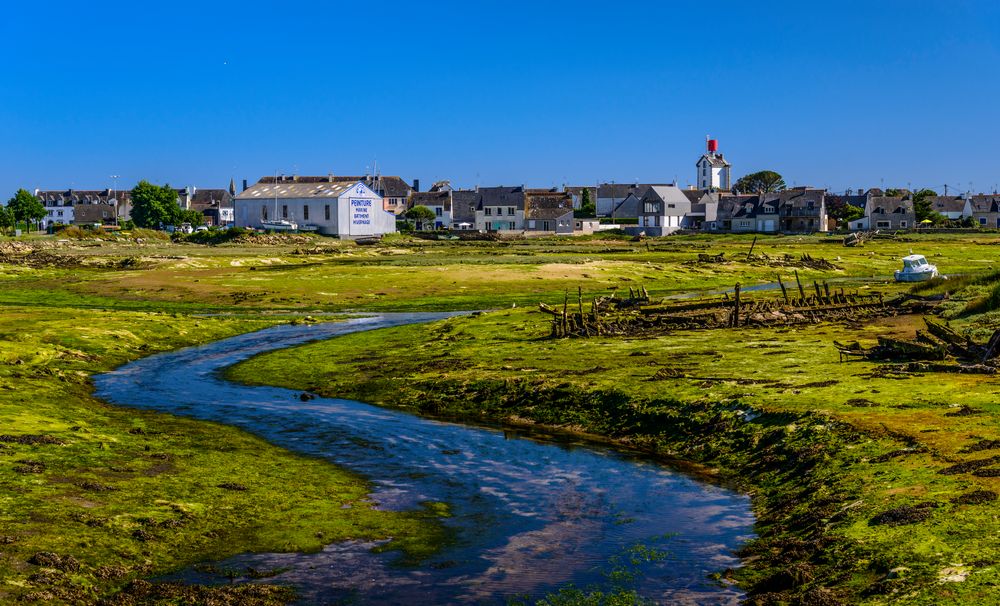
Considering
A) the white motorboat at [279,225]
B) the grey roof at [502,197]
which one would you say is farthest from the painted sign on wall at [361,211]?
the grey roof at [502,197]

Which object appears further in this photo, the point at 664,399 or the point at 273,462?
the point at 664,399

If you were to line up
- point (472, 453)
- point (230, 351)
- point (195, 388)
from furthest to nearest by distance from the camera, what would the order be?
point (230, 351) → point (195, 388) → point (472, 453)

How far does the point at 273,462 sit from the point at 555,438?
28.9ft

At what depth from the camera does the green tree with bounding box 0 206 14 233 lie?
537 ft

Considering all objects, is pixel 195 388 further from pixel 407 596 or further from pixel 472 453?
pixel 407 596

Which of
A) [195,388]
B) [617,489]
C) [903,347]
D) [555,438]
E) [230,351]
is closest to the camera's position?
[617,489]

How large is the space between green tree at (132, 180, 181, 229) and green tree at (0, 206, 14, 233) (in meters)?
19.7

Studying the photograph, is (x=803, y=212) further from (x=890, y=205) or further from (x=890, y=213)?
(x=890, y=205)

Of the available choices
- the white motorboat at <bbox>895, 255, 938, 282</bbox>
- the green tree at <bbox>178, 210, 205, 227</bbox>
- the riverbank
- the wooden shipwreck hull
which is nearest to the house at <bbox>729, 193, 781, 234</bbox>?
Answer: the green tree at <bbox>178, 210, 205, 227</bbox>

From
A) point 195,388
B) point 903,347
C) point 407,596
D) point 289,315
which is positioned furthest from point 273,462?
point 289,315

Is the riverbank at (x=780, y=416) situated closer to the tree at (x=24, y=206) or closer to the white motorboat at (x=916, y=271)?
the white motorboat at (x=916, y=271)

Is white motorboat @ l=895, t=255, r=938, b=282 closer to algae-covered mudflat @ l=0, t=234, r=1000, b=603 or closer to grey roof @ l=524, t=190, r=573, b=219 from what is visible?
algae-covered mudflat @ l=0, t=234, r=1000, b=603

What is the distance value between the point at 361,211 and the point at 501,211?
1692 inches

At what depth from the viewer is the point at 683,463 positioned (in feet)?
92.9
